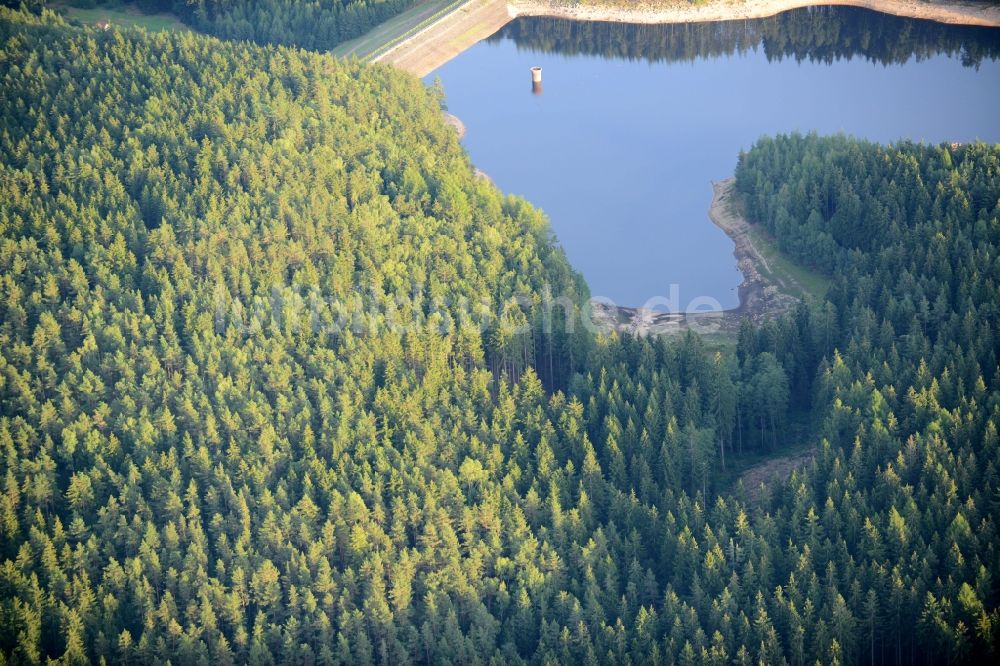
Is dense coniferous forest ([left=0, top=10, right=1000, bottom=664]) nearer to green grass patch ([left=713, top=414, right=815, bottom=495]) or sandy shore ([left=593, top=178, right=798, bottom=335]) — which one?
green grass patch ([left=713, top=414, right=815, bottom=495])

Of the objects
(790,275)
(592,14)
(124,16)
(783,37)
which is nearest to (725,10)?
(783,37)

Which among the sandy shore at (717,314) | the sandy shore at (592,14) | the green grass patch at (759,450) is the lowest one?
the green grass patch at (759,450)

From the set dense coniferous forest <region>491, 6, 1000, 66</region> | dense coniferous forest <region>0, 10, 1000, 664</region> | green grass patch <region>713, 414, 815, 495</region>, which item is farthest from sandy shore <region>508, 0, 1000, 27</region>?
green grass patch <region>713, 414, 815, 495</region>

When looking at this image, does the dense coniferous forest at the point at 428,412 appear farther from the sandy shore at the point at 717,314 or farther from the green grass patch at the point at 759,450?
the sandy shore at the point at 717,314

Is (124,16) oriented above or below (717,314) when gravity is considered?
above

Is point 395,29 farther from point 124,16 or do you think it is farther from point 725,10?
point 725,10

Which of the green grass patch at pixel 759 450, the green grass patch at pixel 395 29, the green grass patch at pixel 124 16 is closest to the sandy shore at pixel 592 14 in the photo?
the green grass patch at pixel 395 29
